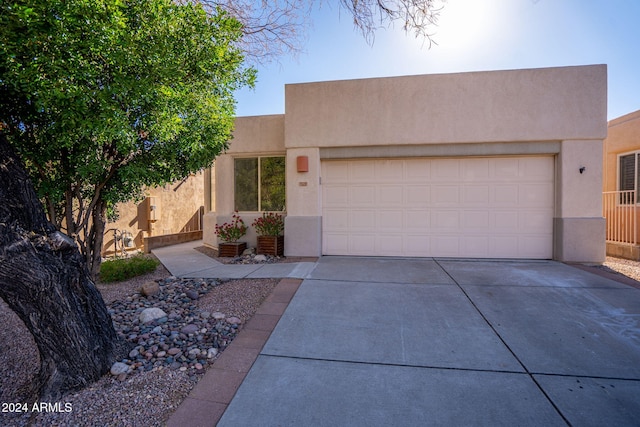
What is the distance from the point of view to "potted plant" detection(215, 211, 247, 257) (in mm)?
7547

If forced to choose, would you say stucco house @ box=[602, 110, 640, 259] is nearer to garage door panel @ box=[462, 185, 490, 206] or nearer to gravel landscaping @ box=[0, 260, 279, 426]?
garage door panel @ box=[462, 185, 490, 206]

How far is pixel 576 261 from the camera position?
647cm

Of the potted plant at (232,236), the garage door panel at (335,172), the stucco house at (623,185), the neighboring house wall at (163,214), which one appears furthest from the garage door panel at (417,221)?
the neighboring house wall at (163,214)

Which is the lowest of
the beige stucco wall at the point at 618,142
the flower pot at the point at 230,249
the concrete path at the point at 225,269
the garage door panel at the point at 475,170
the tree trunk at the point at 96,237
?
the concrete path at the point at 225,269

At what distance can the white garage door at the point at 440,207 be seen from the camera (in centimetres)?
675

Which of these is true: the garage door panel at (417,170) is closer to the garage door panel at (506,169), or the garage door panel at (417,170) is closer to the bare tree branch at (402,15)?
the garage door panel at (506,169)

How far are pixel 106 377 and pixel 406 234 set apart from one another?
5908mm

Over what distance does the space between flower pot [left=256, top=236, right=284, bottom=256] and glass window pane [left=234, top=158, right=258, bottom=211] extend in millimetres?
1054

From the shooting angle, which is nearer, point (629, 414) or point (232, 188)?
point (629, 414)

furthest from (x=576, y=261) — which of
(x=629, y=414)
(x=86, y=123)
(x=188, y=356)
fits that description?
(x=86, y=123)

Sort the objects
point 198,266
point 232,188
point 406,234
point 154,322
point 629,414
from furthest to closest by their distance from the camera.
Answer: point 232,188
point 406,234
point 198,266
point 154,322
point 629,414

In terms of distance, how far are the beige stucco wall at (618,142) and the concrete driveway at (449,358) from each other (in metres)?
5.57

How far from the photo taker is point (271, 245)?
24.2ft

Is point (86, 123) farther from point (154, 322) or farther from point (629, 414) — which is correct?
point (629, 414)
